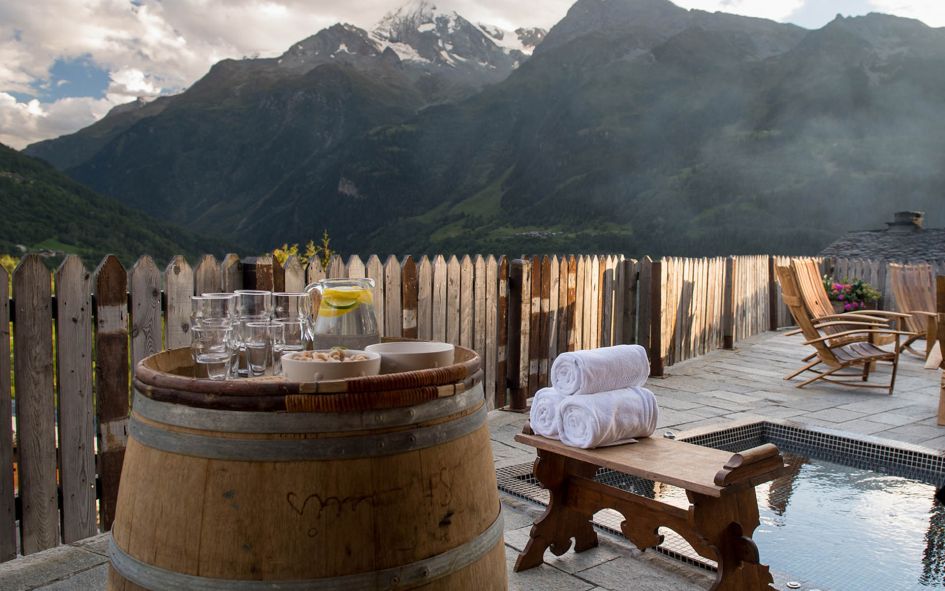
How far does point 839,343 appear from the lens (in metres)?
7.22

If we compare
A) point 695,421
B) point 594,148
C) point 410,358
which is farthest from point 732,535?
point 594,148

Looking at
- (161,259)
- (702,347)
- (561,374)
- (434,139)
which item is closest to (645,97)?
(434,139)

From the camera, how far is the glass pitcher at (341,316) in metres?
1.78

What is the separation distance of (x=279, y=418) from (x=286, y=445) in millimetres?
48

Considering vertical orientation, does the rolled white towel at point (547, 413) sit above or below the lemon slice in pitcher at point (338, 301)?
below

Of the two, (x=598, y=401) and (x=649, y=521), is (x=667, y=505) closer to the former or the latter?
(x=649, y=521)

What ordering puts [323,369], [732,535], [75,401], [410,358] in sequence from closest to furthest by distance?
1. [323,369]
2. [410,358]
3. [732,535]
4. [75,401]

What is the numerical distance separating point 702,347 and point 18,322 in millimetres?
7876

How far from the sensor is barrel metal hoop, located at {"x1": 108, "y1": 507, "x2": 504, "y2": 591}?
1203 mm

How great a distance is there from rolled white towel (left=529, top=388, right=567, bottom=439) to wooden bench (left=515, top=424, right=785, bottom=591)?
4 centimetres

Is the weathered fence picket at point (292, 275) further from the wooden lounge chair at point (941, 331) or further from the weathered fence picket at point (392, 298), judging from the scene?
the wooden lounge chair at point (941, 331)

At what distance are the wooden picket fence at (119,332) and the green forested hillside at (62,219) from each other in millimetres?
42609

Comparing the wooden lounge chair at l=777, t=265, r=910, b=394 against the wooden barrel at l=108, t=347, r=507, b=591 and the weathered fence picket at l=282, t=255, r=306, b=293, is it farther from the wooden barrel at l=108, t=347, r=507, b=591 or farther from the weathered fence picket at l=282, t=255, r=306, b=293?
the wooden barrel at l=108, t=347, r=507, b=591

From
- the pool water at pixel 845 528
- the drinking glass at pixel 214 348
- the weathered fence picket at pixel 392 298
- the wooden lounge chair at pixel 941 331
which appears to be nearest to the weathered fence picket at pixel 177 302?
the weathered fence picket at pixel 392 298
